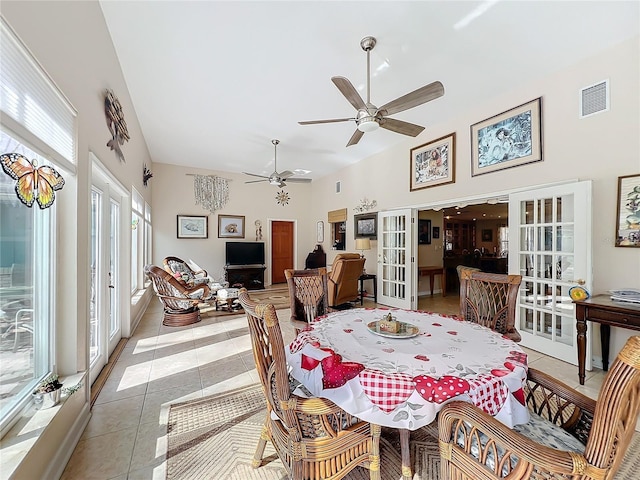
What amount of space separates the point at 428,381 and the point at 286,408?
60 centimetres

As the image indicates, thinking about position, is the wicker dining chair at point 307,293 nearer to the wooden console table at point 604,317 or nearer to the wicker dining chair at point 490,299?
the wicker dining chair at point 490,299

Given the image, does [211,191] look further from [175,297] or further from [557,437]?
[557,437]

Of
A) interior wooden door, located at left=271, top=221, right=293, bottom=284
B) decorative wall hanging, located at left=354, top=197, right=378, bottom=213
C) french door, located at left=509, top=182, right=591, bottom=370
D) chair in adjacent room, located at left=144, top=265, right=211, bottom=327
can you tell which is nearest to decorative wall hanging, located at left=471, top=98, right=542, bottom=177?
french door, located at left=509, top=182, right=591, bottom=370

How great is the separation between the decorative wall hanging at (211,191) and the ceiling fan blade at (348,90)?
5627mm

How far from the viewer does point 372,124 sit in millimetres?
2729

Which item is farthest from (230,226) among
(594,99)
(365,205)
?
(594,99)

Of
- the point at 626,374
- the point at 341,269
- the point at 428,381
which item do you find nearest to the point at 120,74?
the point at 341,269

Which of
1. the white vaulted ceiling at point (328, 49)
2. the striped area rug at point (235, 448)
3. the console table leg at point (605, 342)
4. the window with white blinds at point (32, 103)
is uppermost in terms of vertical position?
the white vaulted ceiling at point (328, 49)

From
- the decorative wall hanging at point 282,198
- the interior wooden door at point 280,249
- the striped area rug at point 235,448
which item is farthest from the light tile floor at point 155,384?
the decorative wall hanging at point 282,198

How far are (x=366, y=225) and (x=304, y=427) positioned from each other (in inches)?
205

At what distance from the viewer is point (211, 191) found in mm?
Answer: 7297

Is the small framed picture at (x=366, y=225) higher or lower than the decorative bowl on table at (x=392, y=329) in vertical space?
higher

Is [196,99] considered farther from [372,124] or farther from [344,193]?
[344,193]

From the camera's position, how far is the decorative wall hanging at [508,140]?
10.7 ft
